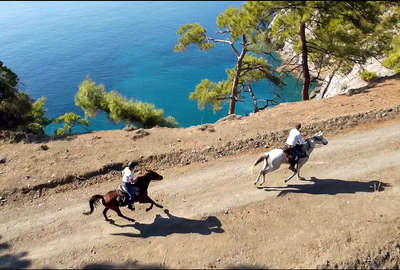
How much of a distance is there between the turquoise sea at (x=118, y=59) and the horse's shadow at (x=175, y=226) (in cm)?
2719

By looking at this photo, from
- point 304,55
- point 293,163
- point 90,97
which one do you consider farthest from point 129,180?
point 90,97

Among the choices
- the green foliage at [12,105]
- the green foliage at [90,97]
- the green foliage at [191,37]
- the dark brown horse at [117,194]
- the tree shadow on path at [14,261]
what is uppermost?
the green foliage at [191,37]

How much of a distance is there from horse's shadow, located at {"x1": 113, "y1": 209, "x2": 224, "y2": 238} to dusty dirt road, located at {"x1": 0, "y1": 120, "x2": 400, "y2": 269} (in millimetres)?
40

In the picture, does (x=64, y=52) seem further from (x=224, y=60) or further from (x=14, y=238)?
(x=14, y=238)

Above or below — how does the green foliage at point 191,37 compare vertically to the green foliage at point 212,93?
above

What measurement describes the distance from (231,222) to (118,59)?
59989 millimetres

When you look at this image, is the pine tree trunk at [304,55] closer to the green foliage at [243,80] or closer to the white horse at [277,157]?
the green foliage at [243,80]

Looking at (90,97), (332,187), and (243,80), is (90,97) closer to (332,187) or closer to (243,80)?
(243,80)

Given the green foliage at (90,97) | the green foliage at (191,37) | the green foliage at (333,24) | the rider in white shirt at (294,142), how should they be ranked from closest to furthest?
the rider in white shirt at (294,142) → the green foliage at (333,24) → the green foliage at (191,37) → the green foliage at (90,97)

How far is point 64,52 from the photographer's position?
64.0 m

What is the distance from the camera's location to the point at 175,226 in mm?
11336

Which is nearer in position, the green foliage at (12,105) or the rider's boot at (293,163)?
the rider's boot at (293,163)

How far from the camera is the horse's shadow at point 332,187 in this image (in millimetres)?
12125

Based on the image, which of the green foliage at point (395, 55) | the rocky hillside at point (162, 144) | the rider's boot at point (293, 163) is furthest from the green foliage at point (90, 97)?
the green foliage at point (395, 55)
